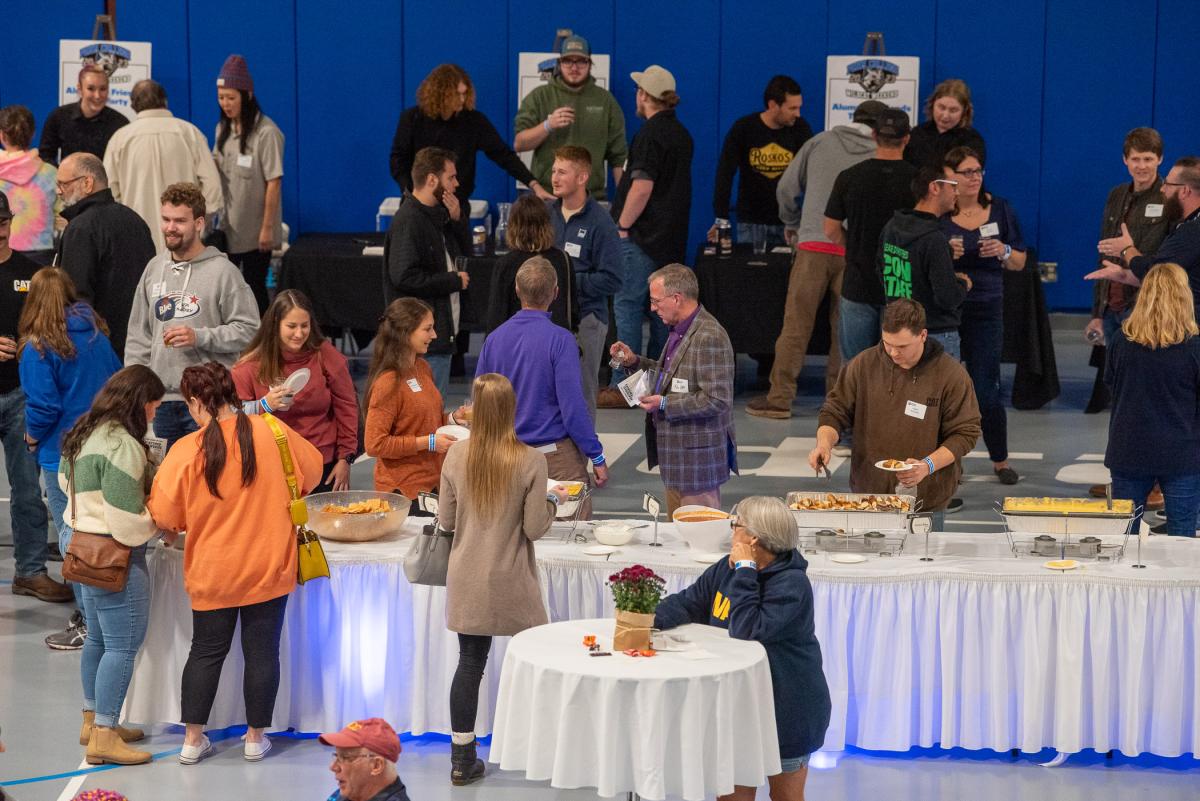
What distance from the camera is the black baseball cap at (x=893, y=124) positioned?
7801 mm

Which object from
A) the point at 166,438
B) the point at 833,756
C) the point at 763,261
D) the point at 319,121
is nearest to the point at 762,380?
the point at 763,261

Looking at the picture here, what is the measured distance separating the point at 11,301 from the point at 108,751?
2.12m

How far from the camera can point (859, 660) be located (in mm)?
4832

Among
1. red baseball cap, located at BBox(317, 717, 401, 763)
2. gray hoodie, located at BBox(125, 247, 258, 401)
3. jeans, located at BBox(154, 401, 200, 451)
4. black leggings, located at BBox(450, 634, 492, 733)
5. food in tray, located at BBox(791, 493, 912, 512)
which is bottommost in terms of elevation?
black leggings, located at BBox(450, 634, 492, 733)

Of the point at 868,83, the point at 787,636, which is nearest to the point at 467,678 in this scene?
the point at 787,636

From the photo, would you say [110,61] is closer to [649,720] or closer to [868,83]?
[868,83]

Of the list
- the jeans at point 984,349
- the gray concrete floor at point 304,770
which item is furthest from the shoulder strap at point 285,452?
the jeans at point 984,349

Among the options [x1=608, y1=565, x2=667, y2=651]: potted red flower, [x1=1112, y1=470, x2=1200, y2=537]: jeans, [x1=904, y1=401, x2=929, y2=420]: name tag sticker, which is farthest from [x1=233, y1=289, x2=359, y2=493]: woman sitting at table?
[x1=1112, y1=470, x2=1200, y2=537]: jeans

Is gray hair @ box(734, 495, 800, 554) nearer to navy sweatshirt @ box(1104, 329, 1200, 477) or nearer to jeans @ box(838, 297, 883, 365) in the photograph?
navy sweatshirt @ box(1104, 329, 1200, 477)

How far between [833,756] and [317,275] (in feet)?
19.8

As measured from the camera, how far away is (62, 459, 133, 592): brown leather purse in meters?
4.80

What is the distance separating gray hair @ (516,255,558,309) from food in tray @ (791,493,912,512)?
1174 millimetres

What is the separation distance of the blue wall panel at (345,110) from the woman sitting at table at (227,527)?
7.91 m

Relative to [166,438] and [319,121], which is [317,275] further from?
[166,438]
